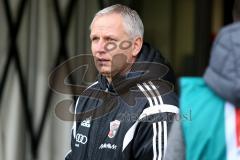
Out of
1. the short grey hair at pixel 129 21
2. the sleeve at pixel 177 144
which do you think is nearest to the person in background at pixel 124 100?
the short grey hair at pixel 129 21

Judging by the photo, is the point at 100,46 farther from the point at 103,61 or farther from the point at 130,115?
the point at 130,115

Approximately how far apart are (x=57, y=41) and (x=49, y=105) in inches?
17.4

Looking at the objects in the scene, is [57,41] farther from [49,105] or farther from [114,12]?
[114,12]

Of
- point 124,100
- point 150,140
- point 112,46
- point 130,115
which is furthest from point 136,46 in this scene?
point 150,140

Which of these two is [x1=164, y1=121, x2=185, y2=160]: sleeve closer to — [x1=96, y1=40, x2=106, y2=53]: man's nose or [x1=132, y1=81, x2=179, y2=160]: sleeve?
[x1=132, y1=81, x2=179, y2=160]: sleeve

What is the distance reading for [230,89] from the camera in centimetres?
135

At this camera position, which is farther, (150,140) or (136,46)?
(136,46)

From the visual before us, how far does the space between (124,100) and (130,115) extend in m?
0.13

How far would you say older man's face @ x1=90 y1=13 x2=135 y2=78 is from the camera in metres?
2.45

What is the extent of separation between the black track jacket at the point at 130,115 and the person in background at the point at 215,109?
0.75m

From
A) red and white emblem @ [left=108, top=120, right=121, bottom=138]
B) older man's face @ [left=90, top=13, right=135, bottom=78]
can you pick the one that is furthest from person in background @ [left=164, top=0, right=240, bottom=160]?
older man's face @ [left=90, top=13, right=135, bottom=78]

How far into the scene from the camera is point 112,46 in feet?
8.09

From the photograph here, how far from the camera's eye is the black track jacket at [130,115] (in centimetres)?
224

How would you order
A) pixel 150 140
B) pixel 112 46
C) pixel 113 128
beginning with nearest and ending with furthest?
1. pixel 150 140
2. pixel 113 128
3. pixel 112 46
